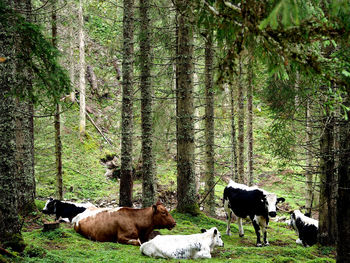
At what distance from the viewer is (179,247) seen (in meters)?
7.19

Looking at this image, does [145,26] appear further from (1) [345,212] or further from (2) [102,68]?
(2) [102,68]

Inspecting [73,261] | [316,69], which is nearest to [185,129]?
[73,261]

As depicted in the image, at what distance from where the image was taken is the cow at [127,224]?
8508 millimetres

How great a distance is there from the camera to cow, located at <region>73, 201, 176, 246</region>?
27.9 feet

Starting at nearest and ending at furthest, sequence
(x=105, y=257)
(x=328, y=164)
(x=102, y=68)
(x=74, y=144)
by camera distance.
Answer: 1. (x=105, y=257)
2. (x=328, y=164)
3. (x=74, y=144)
4. (x=102, y=68)

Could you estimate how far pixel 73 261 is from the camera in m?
5.96

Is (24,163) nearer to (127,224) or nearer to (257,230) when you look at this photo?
(127,224)

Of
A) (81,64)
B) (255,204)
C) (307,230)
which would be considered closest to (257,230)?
(255,204)

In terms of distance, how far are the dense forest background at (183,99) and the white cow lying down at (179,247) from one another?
271 centimetres

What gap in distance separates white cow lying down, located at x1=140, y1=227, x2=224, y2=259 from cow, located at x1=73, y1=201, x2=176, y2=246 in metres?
1.27

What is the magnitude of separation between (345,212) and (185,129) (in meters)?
6.64

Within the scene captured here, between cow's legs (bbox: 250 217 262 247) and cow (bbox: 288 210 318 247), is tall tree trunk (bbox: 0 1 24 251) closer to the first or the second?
cow's legs (bbox: 250 217 262 247)

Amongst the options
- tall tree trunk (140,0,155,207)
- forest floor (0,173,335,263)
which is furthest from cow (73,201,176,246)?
tall tree trunk (140,0,155,207)

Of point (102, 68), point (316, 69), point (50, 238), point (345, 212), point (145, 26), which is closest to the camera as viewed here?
point (316, 69)
